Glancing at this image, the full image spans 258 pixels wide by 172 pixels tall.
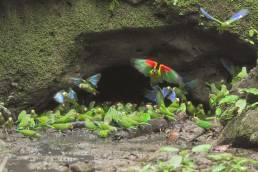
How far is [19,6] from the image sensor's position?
613 cm

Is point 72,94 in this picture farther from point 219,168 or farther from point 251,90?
point 219,168

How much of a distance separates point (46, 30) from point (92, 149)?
213cm

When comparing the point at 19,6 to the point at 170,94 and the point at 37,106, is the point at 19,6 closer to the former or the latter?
the point at 37,106

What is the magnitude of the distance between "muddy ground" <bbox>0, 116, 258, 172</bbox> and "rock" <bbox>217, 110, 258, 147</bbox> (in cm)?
7

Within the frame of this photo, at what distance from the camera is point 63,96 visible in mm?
6082

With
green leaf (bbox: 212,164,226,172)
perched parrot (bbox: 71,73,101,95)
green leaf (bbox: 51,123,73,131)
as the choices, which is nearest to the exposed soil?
perched parrot (bbox: 71,73,101,95)

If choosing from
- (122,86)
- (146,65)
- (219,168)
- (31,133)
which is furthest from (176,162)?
(122,86)

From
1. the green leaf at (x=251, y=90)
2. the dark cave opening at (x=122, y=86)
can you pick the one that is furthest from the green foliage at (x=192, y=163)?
the dark cave opening at (x=122, y=86)

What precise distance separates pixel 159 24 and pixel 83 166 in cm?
291

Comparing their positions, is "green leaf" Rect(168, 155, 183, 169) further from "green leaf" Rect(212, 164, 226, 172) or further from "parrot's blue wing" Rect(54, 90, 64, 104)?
"parrot's blue wing" Rect(54, 90, 64, 104)

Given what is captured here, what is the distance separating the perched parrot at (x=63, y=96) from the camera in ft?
19.9

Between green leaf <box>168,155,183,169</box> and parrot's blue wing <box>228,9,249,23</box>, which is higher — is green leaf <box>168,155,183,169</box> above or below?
below

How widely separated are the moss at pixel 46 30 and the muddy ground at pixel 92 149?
100 cm

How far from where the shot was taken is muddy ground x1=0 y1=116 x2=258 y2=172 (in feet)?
12.5
